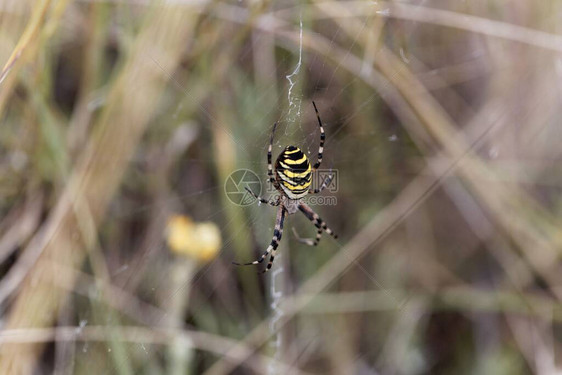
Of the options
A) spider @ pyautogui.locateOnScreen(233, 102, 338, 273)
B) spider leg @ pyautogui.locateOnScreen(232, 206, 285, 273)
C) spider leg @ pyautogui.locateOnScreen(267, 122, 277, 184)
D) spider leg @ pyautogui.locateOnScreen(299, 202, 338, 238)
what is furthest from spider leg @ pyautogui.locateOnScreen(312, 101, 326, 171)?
spider leg @ pyautogui.locateOnScreen(299, 202, 338, 238)

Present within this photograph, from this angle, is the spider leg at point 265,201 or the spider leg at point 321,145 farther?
the spider leg at point 265,201

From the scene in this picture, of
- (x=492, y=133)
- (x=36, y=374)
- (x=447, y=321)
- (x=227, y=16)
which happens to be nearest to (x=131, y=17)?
(x=227, y=16)

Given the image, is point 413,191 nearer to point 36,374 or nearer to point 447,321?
point 447,321

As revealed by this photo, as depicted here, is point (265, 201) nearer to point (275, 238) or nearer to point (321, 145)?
point (275, 238)

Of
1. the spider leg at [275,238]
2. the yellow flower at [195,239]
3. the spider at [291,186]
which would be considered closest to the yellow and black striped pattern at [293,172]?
the spider at [291,186]

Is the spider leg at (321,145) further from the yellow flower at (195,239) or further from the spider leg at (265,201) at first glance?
the yellow flower at (195,239)

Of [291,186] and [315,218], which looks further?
[315,218]

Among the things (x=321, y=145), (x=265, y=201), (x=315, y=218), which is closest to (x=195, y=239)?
(x=265, y=201)
